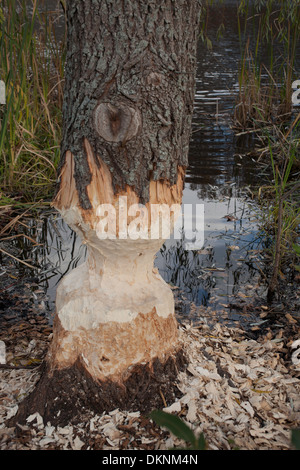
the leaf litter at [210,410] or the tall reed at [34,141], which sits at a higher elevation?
the tall reed at [34,141]

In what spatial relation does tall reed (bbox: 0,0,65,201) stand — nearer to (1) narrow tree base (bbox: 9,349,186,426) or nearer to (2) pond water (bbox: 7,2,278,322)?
(2) pond water (bbox: 7,2,278,322)

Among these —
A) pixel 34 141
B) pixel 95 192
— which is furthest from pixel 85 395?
pixel 34 141

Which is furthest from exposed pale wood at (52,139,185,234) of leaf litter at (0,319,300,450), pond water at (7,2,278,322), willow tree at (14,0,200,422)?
pond water at (7,2,278,322)

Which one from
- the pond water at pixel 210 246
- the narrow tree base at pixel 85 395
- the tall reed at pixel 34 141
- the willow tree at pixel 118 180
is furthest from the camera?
the tall reed at pixel 34 141

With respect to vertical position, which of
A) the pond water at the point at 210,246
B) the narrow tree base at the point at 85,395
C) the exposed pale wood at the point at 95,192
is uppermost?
the exposed pale wood at the point at 95,192

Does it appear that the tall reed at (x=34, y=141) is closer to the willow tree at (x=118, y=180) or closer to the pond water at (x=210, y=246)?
the pond water at (x=210, y=246)

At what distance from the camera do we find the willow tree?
1224 mm

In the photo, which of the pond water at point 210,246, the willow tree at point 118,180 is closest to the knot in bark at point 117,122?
the willow tree at point 118,180

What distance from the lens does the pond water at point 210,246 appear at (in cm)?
231

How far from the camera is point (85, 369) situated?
1439 mm

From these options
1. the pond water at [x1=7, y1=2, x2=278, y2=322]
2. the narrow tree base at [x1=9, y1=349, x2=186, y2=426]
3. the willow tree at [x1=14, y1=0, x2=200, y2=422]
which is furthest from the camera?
the pond water at [x1=7, y1=2, x2=278, y2=322]
